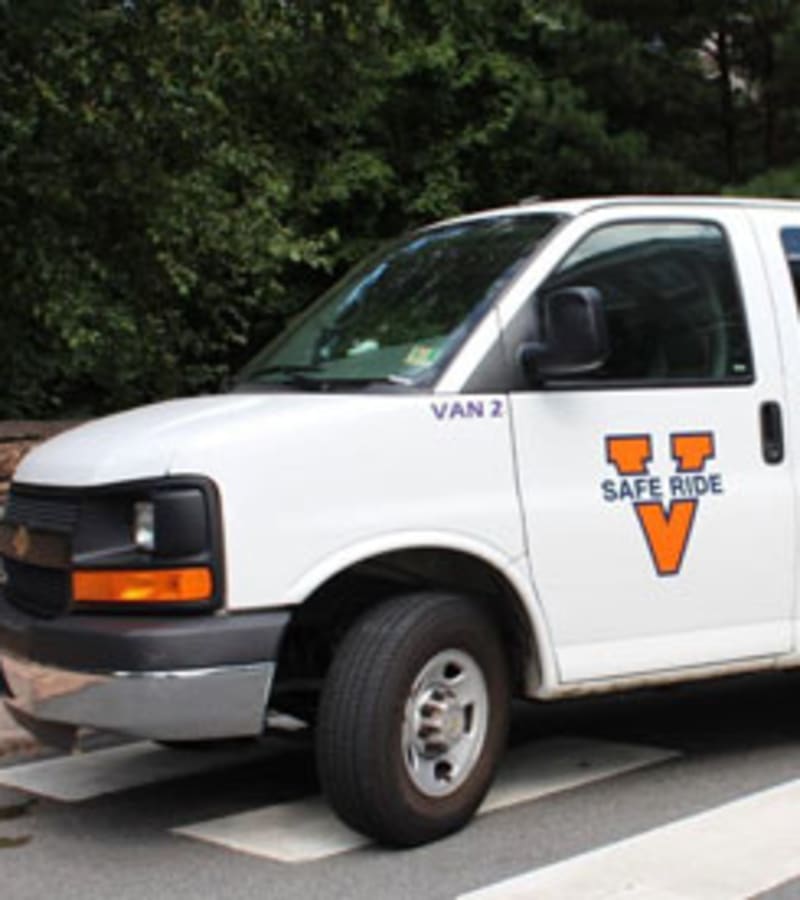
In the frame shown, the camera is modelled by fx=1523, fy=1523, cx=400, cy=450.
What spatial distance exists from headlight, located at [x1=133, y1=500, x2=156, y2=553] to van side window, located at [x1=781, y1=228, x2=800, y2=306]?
106 inches

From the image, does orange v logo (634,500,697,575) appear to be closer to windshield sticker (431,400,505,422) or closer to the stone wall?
windshield sticker (431,400,505,422)

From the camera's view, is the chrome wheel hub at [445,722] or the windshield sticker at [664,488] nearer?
the chrome wheel hub at [445,722]

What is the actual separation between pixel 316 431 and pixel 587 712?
112 inches

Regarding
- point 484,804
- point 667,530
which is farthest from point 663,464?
point 484,804

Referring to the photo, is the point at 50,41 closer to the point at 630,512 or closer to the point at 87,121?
the point at 87,121

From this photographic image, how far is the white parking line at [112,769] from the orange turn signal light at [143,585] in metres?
1.30

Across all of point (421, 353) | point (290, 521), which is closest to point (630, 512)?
point (421, 353)

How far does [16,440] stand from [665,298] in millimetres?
5910

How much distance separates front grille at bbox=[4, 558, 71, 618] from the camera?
479 cm

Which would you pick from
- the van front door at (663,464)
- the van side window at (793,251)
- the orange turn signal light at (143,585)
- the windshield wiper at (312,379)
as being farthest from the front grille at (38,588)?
the van side window at (793,251)

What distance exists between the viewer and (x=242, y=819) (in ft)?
17.3

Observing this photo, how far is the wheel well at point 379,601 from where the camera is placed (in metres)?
4.92

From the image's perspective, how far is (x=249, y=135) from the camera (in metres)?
12.2

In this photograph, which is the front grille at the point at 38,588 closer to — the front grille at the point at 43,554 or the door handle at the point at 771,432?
the front grille at the point at 43,554
